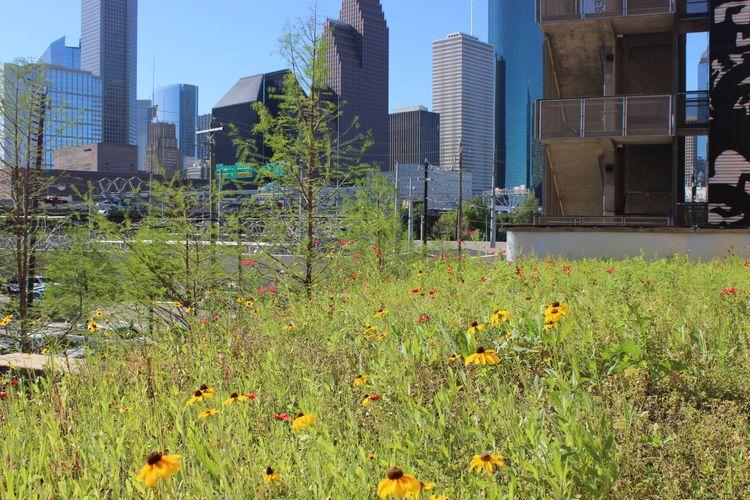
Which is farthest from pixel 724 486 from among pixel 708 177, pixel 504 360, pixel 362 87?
pixel 362 87

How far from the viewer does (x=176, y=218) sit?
11.0 metres

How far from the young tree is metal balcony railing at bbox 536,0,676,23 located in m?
11.1

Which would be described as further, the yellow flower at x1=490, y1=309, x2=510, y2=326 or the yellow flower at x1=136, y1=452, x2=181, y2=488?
the yellow flower at x1=490, y1=309, x2=510, y2=326

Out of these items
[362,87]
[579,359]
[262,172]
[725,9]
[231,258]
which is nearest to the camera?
[579,359]

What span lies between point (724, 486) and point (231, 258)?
953cm

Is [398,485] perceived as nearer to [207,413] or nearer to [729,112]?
[207,413]

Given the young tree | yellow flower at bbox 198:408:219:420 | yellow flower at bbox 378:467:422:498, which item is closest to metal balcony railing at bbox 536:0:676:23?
the young tree

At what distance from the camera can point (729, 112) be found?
19.7 m

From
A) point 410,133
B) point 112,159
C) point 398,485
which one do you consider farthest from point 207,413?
point 112,159

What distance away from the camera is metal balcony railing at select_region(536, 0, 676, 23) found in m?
19.6

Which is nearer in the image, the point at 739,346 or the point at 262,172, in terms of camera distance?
the point at 739,346

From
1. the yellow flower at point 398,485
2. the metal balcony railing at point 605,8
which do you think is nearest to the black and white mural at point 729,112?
the metal balcony railing at point 605,8

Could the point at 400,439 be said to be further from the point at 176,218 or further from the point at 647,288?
the point at 176,218

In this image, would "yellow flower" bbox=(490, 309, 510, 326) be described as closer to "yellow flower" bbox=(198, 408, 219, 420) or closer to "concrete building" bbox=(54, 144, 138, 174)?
"yellow flower" bbox=(198, 408, 219, 420)
